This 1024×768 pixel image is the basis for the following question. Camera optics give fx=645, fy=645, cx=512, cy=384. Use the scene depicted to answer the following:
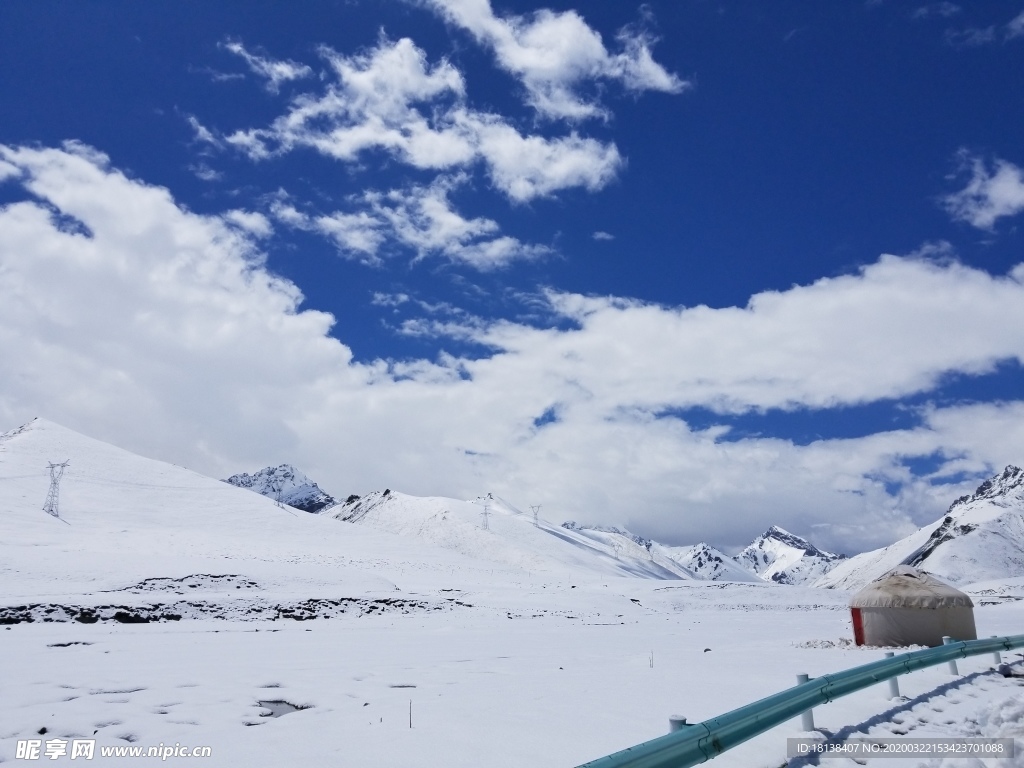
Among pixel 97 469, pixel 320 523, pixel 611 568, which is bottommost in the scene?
pixel 611 568

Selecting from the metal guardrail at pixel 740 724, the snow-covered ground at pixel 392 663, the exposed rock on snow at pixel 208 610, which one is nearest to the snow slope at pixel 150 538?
the snow-covered ground at pixel 392 663

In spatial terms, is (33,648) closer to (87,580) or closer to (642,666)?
(642,666)

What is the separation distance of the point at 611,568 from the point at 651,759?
5840 inches

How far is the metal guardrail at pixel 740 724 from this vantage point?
5359mm

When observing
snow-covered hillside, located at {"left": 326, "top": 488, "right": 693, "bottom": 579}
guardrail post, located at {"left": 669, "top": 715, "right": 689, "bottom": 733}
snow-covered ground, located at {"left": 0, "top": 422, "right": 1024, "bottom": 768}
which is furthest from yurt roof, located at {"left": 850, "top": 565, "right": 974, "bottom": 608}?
snow-covered hillside, located at {"left": 326, "top": 488, "right": 693, "bottom": 579}

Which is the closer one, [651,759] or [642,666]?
[651,759]

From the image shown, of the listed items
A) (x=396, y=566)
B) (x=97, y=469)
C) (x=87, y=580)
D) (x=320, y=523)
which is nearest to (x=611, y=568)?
(x=320, y=523)

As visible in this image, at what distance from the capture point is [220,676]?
1416cm

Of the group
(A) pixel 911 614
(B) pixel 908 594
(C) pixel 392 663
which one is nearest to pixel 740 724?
(C) pixel 392 663

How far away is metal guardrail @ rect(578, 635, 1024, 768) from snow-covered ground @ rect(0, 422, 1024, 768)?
19.3 inches

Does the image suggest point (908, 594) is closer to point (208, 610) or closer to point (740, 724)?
point (740, 724)

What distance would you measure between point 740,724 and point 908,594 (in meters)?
19.2

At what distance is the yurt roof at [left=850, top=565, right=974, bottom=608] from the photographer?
21703 mm

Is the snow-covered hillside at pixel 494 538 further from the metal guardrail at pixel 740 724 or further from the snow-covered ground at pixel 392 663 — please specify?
the metal guardrail at pixel 740 724
